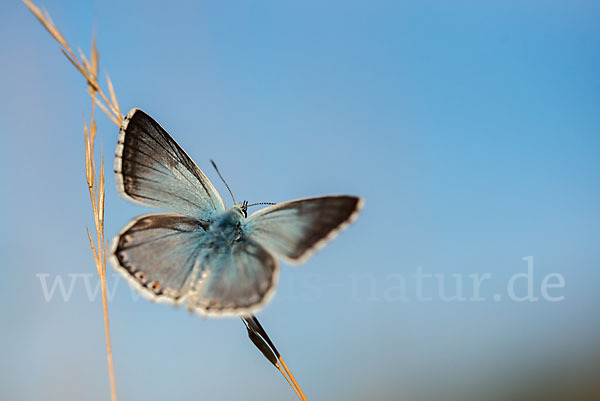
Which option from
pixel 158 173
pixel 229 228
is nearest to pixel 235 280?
pixel 229 228

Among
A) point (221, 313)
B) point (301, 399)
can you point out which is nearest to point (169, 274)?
point (221, 313)

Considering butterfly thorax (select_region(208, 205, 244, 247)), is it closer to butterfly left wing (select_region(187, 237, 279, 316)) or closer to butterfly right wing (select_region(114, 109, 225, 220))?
butterfly left wing (select_region(187, 237, 279, 316))

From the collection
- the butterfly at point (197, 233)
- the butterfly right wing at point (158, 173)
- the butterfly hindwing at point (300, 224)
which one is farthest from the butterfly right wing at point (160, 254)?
the butterfly hindwing at point (300, 224)

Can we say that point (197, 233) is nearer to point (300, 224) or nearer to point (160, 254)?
point (160, 254)

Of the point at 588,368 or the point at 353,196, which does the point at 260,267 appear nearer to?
the point at 353,196

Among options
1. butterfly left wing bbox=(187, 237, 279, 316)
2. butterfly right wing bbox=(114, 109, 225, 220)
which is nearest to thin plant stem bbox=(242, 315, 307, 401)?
butterfly left wing bbox=(187, 237, 279, 316)

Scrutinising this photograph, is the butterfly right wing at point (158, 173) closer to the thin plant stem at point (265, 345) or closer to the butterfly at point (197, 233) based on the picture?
the butterfly at point (197, 233)

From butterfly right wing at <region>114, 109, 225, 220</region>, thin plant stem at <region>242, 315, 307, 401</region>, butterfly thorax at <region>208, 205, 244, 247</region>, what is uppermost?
butterfly right wing at <region>114, 109, 225, 220</region>
